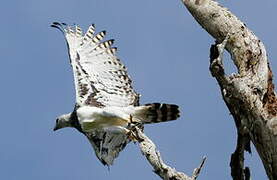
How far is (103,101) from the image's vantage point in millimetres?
11156

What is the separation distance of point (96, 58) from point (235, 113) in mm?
4519

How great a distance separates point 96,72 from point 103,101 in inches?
21.4

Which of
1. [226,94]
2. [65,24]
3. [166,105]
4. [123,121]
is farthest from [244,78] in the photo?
[65,24]

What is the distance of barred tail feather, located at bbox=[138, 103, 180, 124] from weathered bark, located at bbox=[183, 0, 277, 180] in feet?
6.41

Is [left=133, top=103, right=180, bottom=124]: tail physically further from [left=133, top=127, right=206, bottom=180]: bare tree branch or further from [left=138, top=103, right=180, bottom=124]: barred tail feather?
[left=133, top=127, right=206, bottom=180]: bare tree branch

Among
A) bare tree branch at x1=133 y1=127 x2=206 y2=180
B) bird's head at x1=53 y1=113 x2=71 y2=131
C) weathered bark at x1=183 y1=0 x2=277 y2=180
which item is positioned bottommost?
bird's head at x1=53 y1=113 x2=71 y2=131

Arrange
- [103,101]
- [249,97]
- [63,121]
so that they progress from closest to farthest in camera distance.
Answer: [249,97], [103,101], [63,121]

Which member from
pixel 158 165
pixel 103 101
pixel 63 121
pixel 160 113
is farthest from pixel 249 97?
pixel 63 121

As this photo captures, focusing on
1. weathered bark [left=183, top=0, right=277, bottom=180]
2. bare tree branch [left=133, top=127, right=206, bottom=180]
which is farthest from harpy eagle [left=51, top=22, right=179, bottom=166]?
weathered bark [left=183, top=0, right=277, bottom=180]

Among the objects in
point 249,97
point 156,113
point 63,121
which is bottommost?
point 63,121

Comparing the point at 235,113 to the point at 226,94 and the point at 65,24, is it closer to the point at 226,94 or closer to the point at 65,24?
the point at 226,94

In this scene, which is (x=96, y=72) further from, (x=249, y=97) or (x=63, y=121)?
(x=249, y=97)

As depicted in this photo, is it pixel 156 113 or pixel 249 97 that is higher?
pixel 249 97

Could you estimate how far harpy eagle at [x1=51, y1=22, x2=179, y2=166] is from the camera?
33.5 ft
